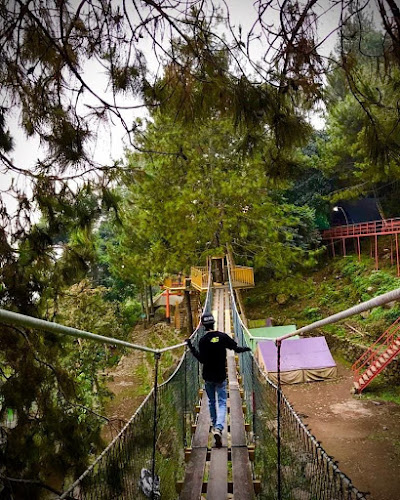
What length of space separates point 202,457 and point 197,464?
0.34 ft

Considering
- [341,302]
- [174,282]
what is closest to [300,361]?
[341,302]

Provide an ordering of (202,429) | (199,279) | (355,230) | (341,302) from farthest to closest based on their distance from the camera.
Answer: (355,230), (341,302), (199,279), (202,429)

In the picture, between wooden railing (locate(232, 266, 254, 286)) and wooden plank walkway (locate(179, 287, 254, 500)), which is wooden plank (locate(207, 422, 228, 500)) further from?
wooden railing (locate(232, 266, 254, 286))

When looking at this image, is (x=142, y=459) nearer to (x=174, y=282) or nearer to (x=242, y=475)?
(x=242, y=475)

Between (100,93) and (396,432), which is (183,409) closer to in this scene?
(100,93)

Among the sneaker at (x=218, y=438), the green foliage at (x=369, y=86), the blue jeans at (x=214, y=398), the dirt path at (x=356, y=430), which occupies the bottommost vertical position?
the dirt path at (x=356, y=430)

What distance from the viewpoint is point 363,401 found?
299 inches

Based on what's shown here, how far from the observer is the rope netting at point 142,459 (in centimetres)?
153

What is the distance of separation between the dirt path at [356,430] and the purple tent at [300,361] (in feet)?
0.70

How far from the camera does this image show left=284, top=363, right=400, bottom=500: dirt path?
500cm

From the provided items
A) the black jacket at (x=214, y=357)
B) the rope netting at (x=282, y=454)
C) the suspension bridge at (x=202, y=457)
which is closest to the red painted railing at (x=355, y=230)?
the suspension bridge at (x=202, y=457)

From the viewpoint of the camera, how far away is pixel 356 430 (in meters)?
6.39

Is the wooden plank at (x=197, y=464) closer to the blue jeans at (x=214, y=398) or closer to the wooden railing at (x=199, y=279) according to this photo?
the blue jeans at (x=214, y=398)

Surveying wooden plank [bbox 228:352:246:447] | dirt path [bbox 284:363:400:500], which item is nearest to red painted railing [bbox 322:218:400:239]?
dirt path [bbox 284:363:400:500]
